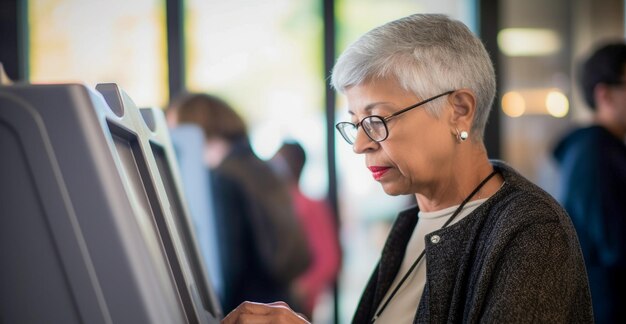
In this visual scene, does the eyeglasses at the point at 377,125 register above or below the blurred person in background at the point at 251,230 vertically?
above

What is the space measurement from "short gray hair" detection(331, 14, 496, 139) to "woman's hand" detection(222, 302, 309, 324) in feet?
1.22

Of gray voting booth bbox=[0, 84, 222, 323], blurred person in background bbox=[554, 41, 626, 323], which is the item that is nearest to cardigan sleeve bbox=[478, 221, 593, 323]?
gray voting booth bbox=[0, 84, 222, 323]

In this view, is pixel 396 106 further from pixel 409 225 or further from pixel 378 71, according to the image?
pixel 409 225

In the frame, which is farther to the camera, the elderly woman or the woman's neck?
the woman's neck

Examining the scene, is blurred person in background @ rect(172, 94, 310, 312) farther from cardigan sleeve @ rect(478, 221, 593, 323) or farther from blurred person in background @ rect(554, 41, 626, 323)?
cardigan sleeve @ rect(478, 221, 593, 323)

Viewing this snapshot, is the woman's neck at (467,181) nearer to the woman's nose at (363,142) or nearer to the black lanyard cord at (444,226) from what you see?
the black lanyard cord at (444,226)

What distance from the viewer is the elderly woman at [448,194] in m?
0.99

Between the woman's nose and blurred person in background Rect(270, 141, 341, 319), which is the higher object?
the woman's nose

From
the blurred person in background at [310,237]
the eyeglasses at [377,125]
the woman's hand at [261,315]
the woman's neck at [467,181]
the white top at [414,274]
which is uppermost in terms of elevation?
the eyeglasses at [377,125]

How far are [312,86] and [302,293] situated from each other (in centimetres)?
232

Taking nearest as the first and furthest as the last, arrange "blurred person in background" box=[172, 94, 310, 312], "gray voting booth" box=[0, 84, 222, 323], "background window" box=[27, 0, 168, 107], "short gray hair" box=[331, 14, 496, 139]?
"gray voting booth" box=[0, 84, 222, 323] < "short gray hair" box=[331, 14, 496, 139] < "blurred person in background" box=[172, 94, 310, 312] < "background window" box=[27, 0, 168, 107]

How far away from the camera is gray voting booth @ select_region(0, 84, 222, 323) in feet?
1.92

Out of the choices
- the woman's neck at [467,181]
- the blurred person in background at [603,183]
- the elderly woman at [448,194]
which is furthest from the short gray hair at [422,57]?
the blurred person in background at [603,183]

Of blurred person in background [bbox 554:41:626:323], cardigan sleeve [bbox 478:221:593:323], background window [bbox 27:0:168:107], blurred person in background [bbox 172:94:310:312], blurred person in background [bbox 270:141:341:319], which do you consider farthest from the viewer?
background window [bbox 27:0:168:107]
